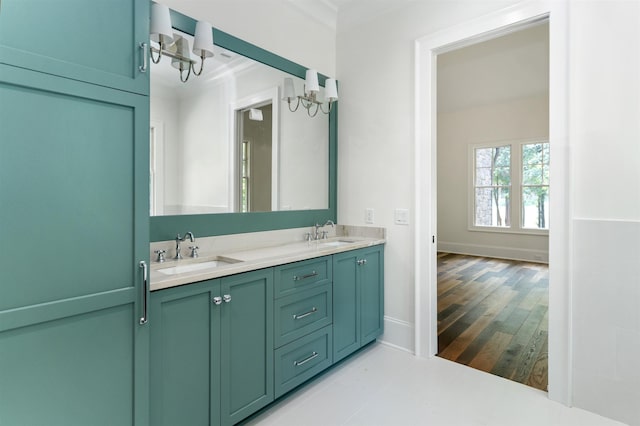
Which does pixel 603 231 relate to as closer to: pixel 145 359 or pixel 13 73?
pixel 145 359

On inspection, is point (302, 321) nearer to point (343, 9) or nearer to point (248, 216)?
point (248, 216)

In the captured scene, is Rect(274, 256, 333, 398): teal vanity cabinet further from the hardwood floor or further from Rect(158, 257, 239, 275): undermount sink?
the hardwood floor

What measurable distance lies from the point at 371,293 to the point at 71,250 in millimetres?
2092

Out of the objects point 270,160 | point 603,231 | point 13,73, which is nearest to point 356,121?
point 270,160

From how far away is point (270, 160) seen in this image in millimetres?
2607

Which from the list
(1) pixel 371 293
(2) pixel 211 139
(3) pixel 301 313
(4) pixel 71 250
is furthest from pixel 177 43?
(1) pixel 371 293

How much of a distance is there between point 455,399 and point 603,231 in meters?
1.33

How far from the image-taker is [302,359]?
211cm

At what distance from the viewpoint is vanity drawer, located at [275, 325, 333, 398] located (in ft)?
6.41

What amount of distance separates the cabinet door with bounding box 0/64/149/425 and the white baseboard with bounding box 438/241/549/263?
7.02 metres

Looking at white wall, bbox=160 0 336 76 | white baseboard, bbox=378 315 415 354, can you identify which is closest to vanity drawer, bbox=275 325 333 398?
white baseboard, bbox=378 315 415 354

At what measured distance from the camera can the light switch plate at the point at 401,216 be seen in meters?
2.73

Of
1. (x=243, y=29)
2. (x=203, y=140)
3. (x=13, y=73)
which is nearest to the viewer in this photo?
(x=13, y=73)

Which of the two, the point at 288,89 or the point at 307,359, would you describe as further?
the point at 288,89
